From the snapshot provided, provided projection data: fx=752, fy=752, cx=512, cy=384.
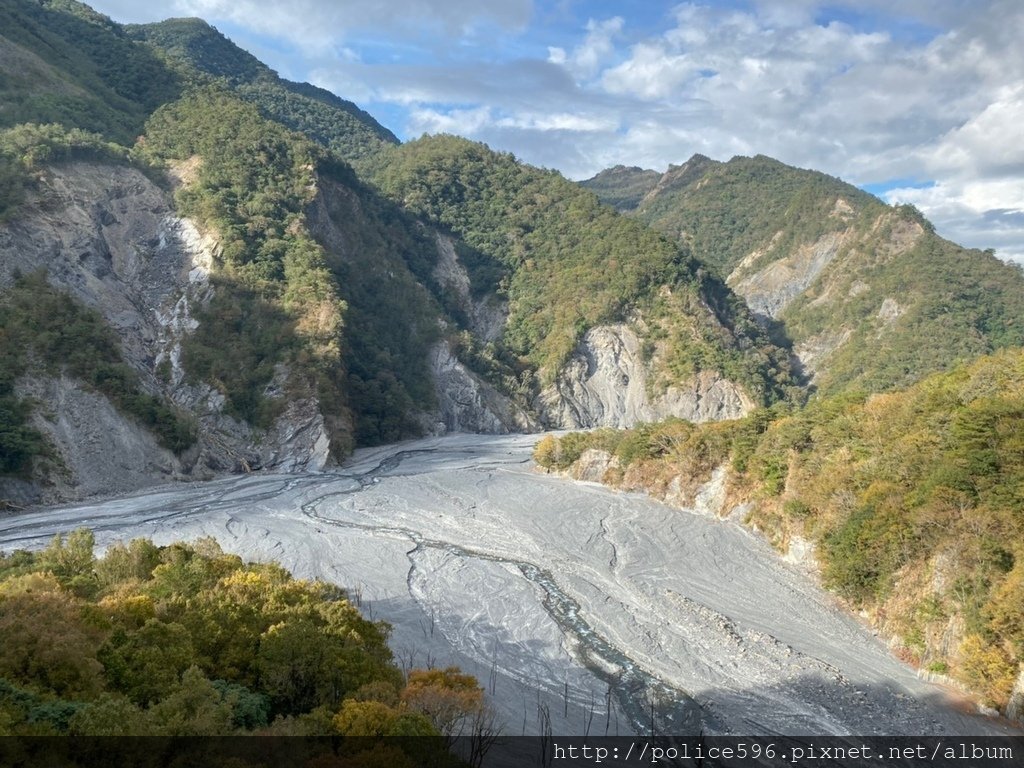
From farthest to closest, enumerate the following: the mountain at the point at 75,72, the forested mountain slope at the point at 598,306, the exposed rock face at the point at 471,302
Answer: the exposed rock face at the point at 471,302 → the forested mountain slope at the point at 598,306 → the mountain at the point at 75,72

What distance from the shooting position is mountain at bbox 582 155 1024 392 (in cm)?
10756

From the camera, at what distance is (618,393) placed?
326 feet

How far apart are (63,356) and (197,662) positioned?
1699 inches

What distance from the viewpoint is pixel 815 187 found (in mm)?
161250

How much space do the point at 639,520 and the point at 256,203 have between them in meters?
56.6

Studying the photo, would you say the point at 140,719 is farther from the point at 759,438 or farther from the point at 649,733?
the point at 759,438

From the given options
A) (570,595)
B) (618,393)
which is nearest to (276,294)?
(618,393)

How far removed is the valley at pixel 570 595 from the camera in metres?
24.0

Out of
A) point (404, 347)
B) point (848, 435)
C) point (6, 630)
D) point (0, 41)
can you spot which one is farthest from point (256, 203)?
point (6, 630)

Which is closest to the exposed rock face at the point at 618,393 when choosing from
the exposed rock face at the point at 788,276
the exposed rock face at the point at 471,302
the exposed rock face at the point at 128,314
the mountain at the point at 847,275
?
the exposed rock face at the point at 471,302

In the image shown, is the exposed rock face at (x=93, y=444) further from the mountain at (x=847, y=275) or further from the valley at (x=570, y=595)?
the mountain at (x=847, y=275)

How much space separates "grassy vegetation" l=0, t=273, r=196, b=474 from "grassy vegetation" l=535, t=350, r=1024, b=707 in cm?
4120

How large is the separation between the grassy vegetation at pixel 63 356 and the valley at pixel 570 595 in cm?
Result: 610

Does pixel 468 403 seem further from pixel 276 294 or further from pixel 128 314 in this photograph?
pixel 128 314
